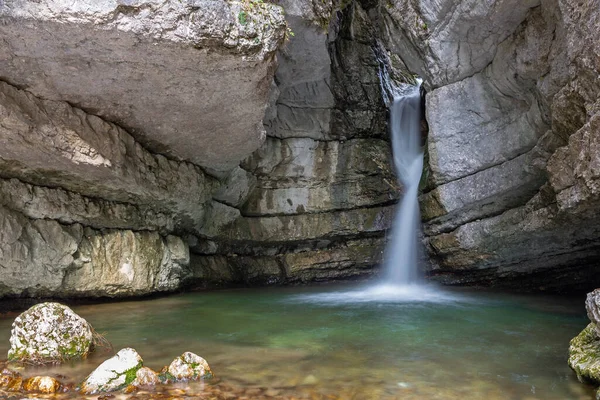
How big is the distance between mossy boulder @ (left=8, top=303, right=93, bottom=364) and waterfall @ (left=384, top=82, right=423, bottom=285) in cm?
961

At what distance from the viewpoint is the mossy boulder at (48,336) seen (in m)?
5.40

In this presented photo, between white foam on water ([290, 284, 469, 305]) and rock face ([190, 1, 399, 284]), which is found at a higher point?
rock face ([190, 1, 399, 284])

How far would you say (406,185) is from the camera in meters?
14.4

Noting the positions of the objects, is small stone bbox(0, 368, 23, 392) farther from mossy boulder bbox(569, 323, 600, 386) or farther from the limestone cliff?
mossy boulder bbox(569, 323, 600, 386)

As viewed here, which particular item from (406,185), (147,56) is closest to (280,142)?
(406,185)

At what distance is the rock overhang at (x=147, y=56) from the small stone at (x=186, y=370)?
4545mm

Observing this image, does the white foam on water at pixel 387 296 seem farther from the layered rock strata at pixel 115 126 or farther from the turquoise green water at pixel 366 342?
the layered rock strata at pixel 115 126

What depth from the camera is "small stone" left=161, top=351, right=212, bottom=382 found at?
4895 millimetres

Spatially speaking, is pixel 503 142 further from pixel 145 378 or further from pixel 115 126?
pixel 145 378

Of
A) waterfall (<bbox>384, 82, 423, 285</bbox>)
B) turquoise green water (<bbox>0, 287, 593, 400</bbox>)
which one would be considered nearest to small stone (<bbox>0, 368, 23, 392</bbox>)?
turquoise green water (<bbox>0, 287, 593, 400</bbox>)

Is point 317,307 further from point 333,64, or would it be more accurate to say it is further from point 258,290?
point 333,64

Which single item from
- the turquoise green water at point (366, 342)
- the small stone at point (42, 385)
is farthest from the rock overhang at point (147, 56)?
the small stone at point (42, 385)

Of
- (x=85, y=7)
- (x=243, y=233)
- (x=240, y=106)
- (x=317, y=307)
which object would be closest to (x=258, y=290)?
(x=243, y=233)

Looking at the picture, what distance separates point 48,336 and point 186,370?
1920 mm
